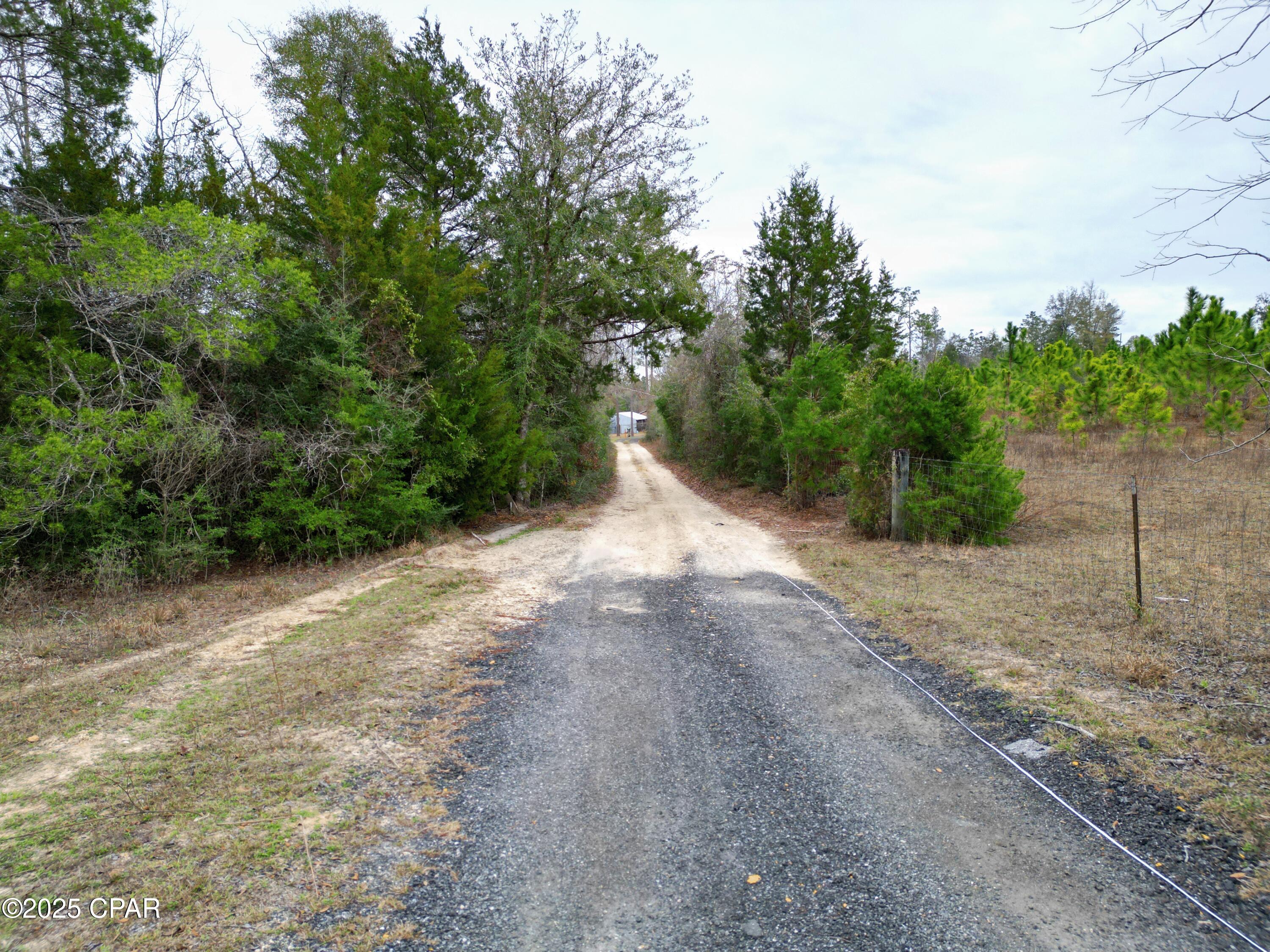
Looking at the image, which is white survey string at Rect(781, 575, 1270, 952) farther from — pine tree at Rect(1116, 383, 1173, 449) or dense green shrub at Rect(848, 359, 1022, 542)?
pine tree at Rect(1116, 383, 1173, 449)

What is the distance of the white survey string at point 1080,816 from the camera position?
2.41 m

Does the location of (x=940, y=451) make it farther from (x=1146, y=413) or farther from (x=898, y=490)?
(x=1146, y=413)

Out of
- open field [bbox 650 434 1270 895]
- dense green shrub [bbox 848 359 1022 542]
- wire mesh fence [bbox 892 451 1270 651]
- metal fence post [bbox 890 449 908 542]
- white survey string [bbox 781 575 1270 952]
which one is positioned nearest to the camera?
white survey string [bbox 781 575 1270 952]

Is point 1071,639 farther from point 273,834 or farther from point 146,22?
point 146,22

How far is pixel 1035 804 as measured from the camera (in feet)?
10.6

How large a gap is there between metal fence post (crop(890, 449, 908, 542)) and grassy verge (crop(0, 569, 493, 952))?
780 centimetres

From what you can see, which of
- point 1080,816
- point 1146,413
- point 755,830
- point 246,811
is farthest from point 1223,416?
point 246,811

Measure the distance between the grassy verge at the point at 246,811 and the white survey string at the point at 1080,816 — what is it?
3137mm

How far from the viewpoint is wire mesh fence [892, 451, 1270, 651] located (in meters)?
5.85

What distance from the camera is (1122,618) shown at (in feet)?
18.9

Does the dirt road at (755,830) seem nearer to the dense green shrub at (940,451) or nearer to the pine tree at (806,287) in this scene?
the dense green shrub at (940,451)

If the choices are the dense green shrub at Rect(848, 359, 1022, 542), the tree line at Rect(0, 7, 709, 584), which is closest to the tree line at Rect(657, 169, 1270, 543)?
the dense green shrub at Rect(848, 359, 1022, 542)

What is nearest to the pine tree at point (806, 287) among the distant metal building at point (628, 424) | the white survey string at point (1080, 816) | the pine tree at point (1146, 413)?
the pine tree at point (1146, 413)

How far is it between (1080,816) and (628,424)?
2444 inches
